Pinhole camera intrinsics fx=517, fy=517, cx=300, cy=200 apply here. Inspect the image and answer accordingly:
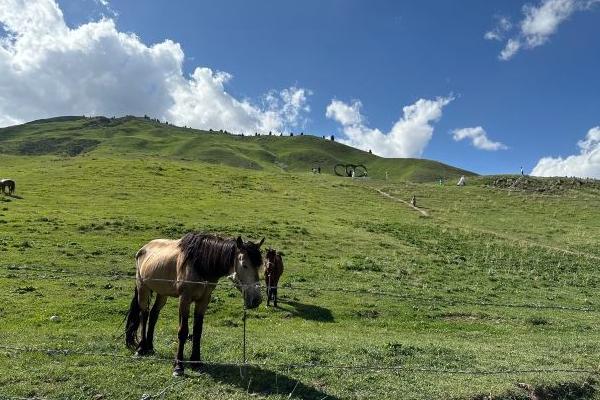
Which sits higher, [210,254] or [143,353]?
[210,254]

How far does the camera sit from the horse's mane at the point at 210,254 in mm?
10711

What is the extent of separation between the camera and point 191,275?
10953mm

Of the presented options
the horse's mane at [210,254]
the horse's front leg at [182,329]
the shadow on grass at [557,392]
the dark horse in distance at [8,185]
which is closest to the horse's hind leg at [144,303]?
the horse's front leg at [182,329]

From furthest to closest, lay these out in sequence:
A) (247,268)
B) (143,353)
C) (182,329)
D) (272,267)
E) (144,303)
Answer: (272,267) < (144,303) < (143,353) < (182,329) < (247,268)

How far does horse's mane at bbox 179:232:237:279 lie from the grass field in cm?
215

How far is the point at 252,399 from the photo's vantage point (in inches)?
380

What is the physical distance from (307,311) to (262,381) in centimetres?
1033

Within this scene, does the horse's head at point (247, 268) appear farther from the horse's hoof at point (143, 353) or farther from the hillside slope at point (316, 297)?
the horse's hoof at point (143, 353)

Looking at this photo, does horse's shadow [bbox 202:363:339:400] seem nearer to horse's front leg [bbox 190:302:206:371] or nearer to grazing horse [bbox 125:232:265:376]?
horse's front leg [bbox 190:302:206:371]

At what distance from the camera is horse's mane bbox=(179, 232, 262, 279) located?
35.1 feet

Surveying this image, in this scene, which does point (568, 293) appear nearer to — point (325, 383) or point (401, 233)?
point (401, 233)

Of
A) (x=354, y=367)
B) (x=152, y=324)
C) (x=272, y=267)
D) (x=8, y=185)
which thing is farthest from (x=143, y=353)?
(x=8, y=185)

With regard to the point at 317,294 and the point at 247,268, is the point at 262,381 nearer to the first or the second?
the point at 247,268

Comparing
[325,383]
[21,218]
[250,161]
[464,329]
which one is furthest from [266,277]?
A: [250,161]
